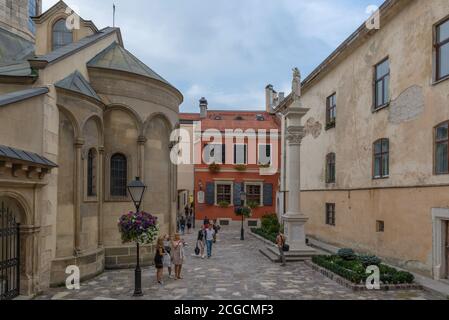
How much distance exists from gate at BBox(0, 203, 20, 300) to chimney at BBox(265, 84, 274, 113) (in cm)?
3668

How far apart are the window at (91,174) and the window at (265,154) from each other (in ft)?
78.3

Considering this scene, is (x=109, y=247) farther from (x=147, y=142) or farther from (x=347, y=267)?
(x=347, y=267)

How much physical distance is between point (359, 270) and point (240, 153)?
24867 millimetres

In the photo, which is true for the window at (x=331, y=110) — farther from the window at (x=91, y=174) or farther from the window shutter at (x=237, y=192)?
the window shutter at (x=237, y=192)

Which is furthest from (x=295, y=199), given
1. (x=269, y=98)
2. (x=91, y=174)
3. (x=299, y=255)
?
(x=269, y=98)

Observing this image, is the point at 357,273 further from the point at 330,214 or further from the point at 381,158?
the point at 330,214

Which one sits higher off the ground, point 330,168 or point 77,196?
point 330,168

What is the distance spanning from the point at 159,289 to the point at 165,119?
321 inches

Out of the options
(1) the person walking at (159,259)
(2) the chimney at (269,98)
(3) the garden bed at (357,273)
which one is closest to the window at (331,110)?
(3) the garden bed at (357,273)

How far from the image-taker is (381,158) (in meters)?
17.5

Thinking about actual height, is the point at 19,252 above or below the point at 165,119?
below

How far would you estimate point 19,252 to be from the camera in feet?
36.6

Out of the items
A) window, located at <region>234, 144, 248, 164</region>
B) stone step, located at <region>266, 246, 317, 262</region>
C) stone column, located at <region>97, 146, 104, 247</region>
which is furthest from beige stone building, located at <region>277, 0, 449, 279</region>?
window, located at <region>234, 144, 248, 164</region>
